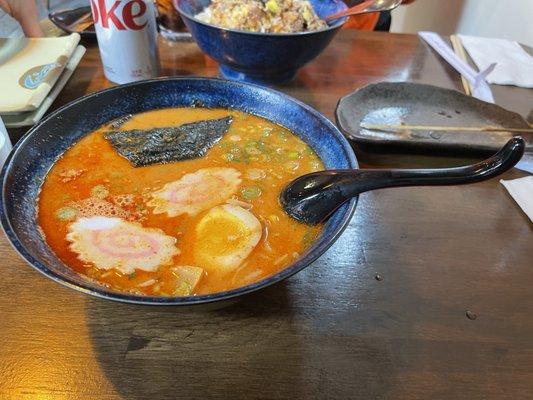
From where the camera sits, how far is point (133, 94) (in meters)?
1.16

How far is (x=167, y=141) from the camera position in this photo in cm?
113

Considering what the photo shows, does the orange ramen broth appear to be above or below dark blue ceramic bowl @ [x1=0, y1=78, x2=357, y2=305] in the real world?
below

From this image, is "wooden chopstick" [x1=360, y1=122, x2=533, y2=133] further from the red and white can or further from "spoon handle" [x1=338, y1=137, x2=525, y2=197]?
the red and white can

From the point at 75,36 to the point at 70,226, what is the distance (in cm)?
104

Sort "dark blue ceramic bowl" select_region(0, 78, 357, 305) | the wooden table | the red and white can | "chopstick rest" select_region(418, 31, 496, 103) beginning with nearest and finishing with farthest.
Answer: "dark blue ceramic bowl" select_region(0, 78, 357, 305), the wooden table, the red and white can, "chopstick rest" select_region(418, 31, 496, 103)

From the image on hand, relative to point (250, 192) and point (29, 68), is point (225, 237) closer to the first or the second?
point (250, 192)

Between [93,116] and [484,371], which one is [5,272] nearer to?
[93,116]

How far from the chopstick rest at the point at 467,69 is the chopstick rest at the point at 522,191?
0.49m

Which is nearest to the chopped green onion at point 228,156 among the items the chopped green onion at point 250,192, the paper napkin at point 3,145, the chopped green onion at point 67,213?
the chopped green onion at point 250,192

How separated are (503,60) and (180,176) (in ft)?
5.52

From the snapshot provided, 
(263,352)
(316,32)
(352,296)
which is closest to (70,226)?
(263,352)

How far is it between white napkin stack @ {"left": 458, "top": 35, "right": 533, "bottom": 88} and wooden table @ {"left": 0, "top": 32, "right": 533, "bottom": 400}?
96 centimetres

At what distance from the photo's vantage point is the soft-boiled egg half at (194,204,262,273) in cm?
83

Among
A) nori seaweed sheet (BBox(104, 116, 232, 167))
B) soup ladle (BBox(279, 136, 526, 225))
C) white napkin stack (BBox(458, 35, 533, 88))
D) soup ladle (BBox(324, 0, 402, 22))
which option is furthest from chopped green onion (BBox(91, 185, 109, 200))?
white napkin stack (BBox(458, 35, 533, 88))
